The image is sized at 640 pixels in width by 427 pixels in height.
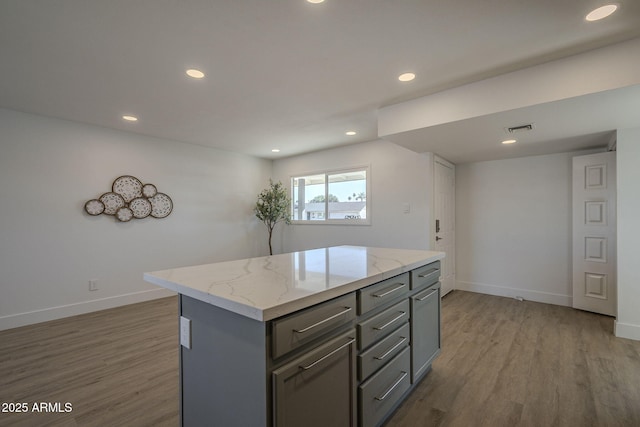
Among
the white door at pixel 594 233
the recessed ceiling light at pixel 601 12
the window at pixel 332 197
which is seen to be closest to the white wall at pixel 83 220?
the window at pixel 332 197

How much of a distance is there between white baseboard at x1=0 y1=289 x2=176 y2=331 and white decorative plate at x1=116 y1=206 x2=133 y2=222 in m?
1.10

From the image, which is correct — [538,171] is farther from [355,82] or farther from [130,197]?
[130,197]

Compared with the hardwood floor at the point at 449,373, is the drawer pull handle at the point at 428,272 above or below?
above

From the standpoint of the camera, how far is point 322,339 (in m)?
1.28

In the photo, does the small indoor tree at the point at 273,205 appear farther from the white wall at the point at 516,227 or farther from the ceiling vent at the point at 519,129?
the ceiling vent at the point at 519,129

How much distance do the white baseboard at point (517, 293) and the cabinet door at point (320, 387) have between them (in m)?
4.10

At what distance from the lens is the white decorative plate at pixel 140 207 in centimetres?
426

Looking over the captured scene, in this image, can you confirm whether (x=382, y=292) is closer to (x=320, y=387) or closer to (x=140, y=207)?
(x=320, y=387)

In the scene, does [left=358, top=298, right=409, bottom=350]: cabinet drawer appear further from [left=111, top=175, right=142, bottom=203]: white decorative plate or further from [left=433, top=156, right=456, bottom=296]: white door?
[left=111, top=175, right=142, bottom=203]: white decorative plate

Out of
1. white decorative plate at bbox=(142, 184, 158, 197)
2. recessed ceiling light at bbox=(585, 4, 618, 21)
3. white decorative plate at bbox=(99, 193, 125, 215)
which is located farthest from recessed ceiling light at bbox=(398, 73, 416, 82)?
white decorative plate at bbox=(99, 193, 125, 215)

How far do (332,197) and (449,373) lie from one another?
354 cm

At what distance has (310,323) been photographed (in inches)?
46.9

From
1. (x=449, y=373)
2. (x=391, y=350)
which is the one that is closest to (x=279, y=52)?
(x=391, y=350)

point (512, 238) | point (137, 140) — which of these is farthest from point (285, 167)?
point (512, 238)
